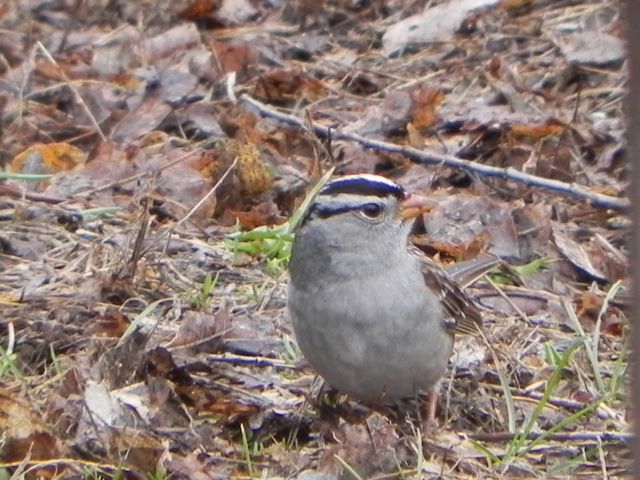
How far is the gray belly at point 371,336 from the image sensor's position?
403 centimetres

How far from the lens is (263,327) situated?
195 inches

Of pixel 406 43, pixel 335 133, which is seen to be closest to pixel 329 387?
pixel 335 133

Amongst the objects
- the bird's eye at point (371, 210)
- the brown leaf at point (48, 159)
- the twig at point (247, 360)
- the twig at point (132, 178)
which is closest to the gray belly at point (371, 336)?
the bird's eye at point (371, 210)

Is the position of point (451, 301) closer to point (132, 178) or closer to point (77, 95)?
point (132, 178)

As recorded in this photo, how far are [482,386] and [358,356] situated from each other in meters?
0.72

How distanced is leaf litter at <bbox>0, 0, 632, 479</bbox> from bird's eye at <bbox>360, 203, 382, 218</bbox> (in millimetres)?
644

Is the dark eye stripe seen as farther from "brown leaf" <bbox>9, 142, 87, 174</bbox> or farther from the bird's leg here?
"brown leaf" <bbox>9, 142, 87, 174</bbox>

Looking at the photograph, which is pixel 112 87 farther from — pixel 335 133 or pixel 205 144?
pixel 335 133

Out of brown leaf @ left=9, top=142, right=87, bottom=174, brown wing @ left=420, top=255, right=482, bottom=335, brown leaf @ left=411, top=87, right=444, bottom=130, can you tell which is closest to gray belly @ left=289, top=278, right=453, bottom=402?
brown wing @ left=420, top=255, right=482, bottom=335

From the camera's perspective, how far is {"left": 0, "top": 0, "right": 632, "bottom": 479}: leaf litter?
393cm

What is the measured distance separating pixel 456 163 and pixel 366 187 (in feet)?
6.31

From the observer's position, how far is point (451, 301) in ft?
14.3

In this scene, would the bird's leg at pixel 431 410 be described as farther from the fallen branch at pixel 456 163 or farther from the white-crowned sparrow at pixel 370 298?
the fallen branch at pixel 456 163

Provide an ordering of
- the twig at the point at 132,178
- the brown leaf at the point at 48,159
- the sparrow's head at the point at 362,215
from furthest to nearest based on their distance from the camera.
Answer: the brown leaf at the point at 48,159 < the twig at the point at 132,178 < the sparrow's head at the point at 362,215
